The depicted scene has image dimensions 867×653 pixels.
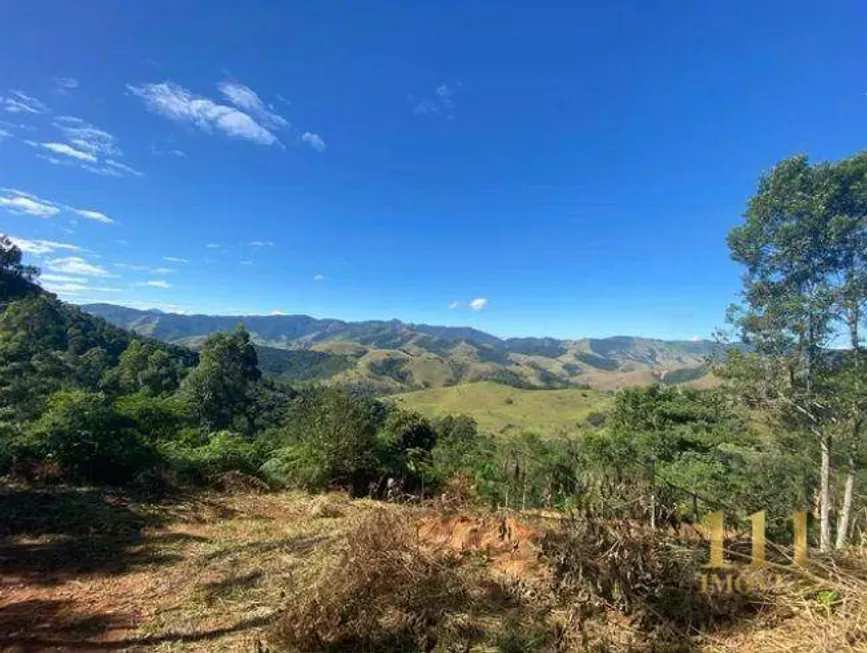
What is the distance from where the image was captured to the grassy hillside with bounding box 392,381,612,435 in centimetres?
10162

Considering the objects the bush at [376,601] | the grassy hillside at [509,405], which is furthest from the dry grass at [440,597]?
the grassy hillside at [509,405]

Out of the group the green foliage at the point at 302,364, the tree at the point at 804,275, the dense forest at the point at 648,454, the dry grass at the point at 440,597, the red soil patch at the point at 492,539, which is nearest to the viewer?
the dry grass at the point at 440,597

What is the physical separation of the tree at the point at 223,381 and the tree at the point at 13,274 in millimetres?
21350

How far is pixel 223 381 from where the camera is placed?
48.2 metres

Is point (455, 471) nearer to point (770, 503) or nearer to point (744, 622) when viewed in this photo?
point (744, 622)

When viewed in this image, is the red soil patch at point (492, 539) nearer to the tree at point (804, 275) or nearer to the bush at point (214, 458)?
the bush at point (214, 458)

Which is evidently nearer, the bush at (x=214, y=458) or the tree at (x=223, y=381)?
the bush at (x=214, y=458)

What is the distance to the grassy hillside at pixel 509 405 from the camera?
101625 mm

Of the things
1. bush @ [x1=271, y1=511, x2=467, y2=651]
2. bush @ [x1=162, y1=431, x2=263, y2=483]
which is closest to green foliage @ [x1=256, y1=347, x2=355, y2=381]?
bush @ [x1=162, y1=431, x2=263, y2=483]
